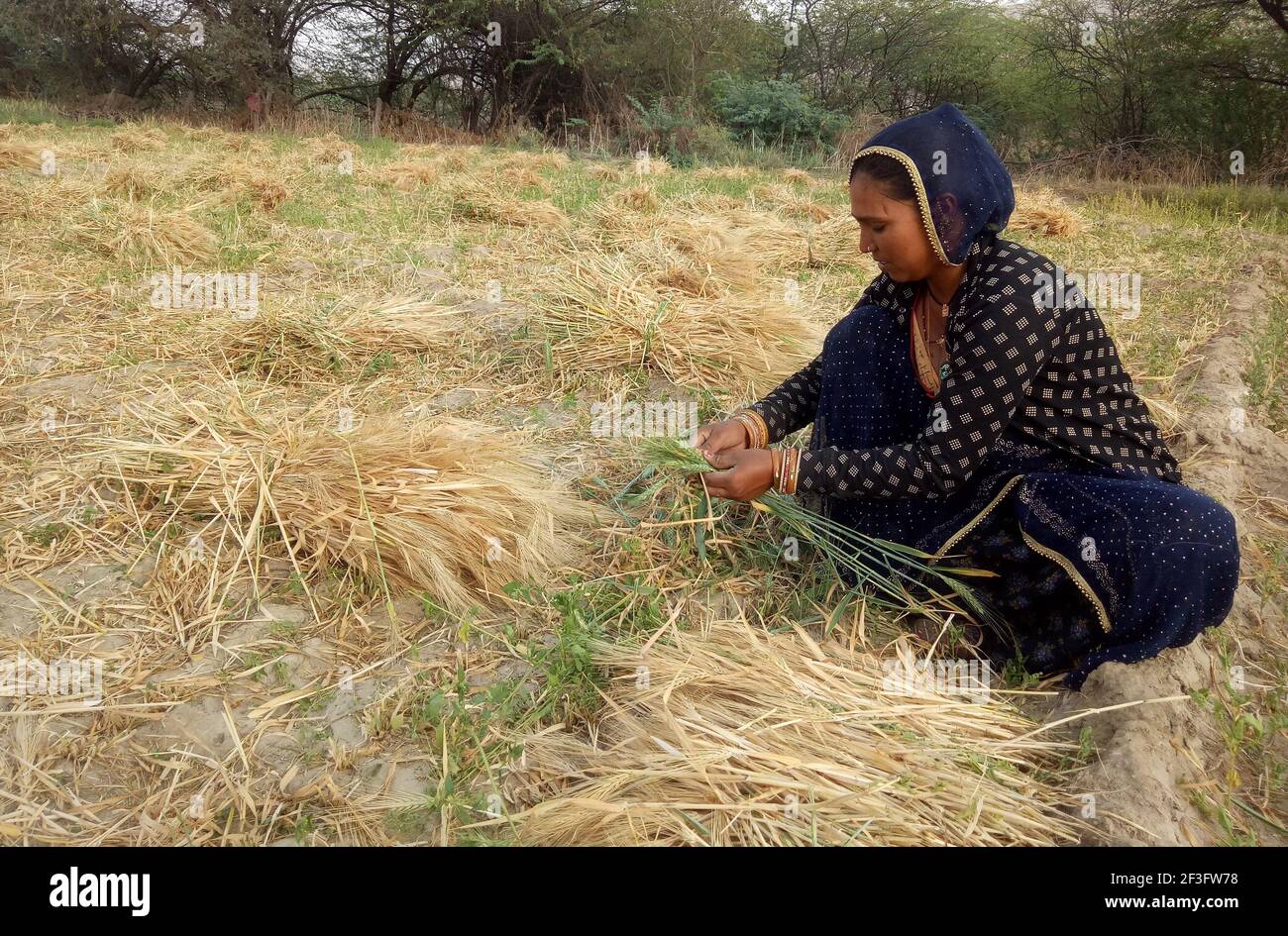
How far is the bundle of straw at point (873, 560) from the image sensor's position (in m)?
1.82

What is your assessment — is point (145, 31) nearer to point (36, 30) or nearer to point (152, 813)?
point (36, 30)

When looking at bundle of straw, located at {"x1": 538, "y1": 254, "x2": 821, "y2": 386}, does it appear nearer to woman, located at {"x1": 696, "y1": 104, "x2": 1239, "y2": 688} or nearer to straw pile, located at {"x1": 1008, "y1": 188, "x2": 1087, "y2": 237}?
woman, located at {"x1": 696, "y1": 104, "x2": 1239, "y2": 688}

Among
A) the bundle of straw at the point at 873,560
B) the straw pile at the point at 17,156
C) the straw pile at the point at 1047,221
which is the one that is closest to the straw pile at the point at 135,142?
the straw pile at the point at 17,156

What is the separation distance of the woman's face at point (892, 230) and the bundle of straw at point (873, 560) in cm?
57

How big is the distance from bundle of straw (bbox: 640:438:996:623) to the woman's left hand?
99mm

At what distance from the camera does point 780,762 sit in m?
1.34

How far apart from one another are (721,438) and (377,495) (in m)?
0.79
